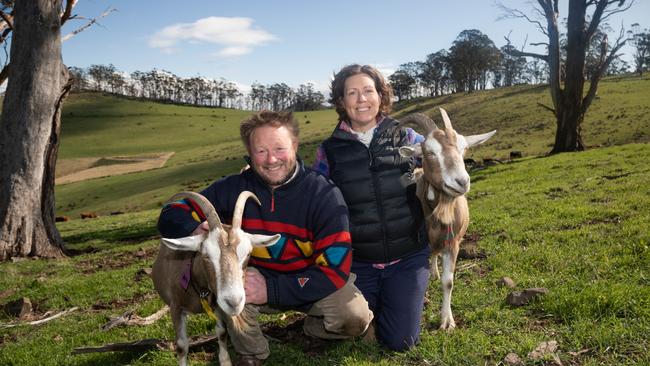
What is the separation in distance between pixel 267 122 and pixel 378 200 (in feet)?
4.62

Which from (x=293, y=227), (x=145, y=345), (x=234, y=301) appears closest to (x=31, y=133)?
(x=145, y=345)

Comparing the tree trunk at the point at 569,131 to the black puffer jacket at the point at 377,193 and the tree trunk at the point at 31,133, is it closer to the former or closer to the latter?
the black puffer jacket at the point at 377,193

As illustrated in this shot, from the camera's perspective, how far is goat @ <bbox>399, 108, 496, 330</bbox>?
460 centimetres

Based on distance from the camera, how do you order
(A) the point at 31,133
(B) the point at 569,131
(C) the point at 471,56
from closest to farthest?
(A) the point at 31,133, (B) the point at 569,131, (C) the point at 471,56

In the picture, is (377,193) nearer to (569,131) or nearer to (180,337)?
(180,337)

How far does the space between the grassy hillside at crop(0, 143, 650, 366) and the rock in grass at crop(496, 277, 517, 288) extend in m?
0.10

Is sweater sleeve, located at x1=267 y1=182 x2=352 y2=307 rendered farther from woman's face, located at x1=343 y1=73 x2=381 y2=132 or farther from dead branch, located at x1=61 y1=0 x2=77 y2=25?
dead branch, located at x1=61 y1=0 x2=77 y2=25

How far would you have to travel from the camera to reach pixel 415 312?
488 centimetres

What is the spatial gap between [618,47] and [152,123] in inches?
2866

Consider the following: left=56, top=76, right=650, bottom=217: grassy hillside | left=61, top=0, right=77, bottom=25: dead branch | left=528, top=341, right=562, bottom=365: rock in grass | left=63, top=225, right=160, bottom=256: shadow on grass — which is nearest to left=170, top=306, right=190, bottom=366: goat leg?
left=528, top=341, right=562, bottom=365: rock in grass

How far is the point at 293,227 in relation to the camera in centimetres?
455

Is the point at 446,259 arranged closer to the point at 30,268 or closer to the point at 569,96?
the point at 30,268

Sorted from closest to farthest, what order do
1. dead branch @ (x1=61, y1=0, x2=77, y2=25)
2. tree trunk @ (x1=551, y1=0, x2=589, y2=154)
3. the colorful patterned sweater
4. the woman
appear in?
1. the colorful patterned sweater
2. the woman
3. dead branch @ (x1=61, y1=0, x2=77, y2=25)
4. tree trunk @ (x1=551, y1=0, x2=589, y2=154)

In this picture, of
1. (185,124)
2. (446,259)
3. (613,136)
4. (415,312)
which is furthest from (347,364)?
(185,124)
